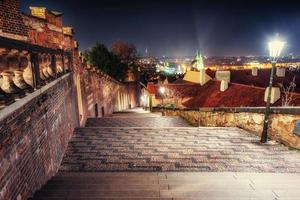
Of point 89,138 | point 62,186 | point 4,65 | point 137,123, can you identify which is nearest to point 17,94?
point 4,65

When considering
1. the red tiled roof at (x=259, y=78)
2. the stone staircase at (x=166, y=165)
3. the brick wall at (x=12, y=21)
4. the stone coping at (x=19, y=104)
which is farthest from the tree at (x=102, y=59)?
the stone coping at (x=19, y=104)

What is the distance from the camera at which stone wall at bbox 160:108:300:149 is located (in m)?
8.48

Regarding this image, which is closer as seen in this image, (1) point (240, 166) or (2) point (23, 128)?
A: (2) point (23, 128)

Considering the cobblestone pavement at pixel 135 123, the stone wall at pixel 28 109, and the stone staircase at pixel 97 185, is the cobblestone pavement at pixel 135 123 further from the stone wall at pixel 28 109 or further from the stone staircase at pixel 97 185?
the stone staircase at pixel 97 185

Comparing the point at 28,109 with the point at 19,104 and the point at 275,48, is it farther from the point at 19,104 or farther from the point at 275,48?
the point at 275,48

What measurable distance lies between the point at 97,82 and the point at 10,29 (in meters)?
11.5

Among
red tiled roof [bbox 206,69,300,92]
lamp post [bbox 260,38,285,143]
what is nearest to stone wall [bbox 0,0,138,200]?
lamp post [bbox 260,38,285,143]

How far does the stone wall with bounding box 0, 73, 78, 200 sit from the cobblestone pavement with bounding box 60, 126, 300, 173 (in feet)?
3.91

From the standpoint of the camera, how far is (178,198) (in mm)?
4422

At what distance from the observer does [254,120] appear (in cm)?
1028

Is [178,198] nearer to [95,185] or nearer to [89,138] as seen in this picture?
[95,185]

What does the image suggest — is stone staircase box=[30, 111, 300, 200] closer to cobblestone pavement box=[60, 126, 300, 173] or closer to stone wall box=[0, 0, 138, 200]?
cobblestone pavement box=[60, 126, 300, 173]

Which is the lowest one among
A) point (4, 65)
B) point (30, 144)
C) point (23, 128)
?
point (30, 144)

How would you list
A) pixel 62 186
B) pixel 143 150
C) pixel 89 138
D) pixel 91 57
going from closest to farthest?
pixel 62 186, pixel 143 150, pixel 89 138, pixel 91 57
